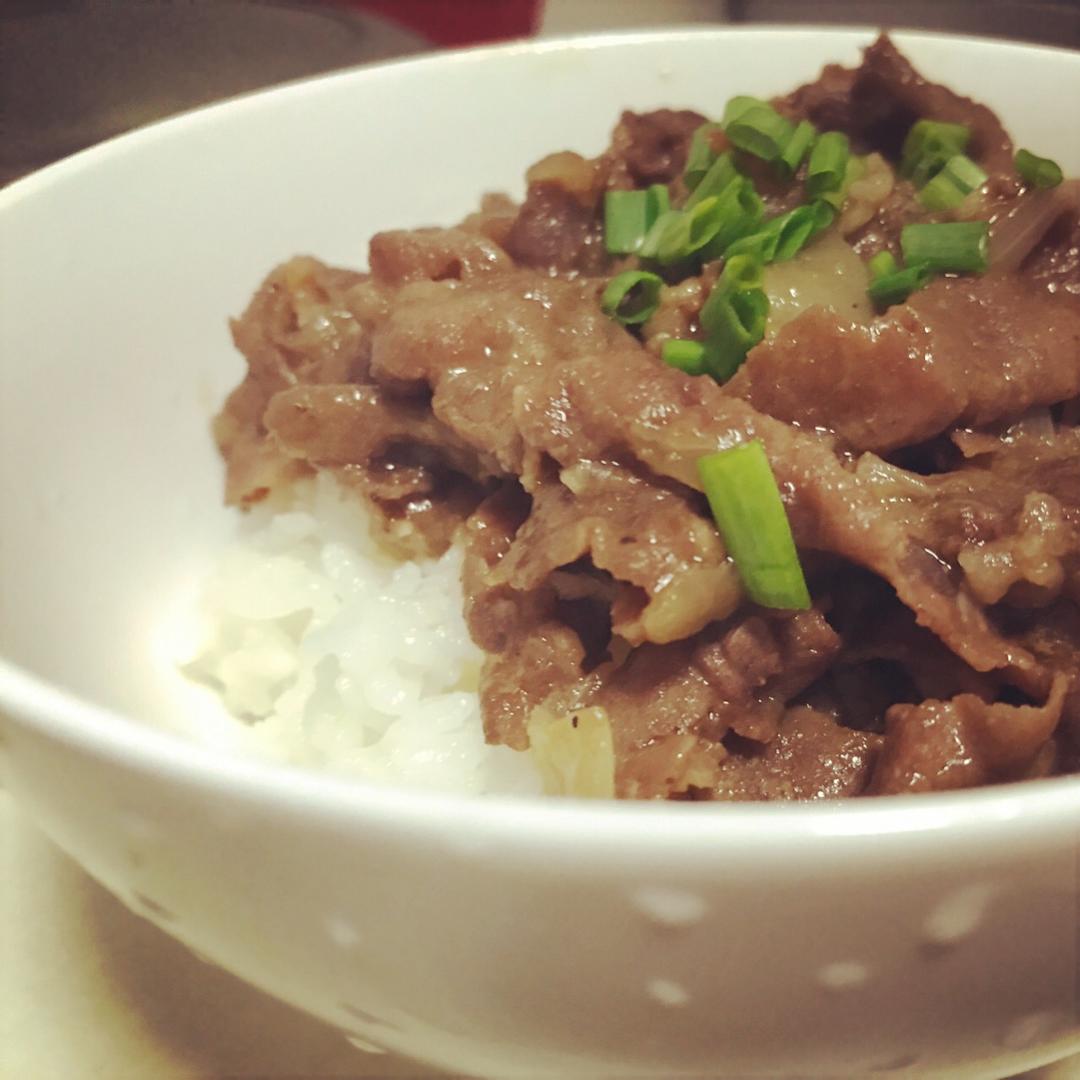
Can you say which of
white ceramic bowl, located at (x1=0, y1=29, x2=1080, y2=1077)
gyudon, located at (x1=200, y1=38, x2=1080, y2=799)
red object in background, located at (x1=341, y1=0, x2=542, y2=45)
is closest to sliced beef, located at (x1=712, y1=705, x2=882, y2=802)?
gyudon, located at (x1=200, y1=38, x2=1080, y2=799)

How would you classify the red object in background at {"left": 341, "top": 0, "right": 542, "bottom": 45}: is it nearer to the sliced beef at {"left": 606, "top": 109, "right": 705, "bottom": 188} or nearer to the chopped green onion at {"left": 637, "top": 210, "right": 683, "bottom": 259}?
the sliced beef at {"left": 606, "top": 109, "right": 705, "bottom": 188}

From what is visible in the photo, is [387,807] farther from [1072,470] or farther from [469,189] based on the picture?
[469,189]

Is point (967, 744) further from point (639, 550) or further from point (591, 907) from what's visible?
point (591, 907)

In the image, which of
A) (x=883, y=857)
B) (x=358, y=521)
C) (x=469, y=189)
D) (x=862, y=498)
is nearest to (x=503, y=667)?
(x=862, y=498)

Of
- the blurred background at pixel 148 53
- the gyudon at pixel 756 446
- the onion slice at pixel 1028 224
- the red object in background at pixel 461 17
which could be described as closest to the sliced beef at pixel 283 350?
the gyudon at pixel 756 446

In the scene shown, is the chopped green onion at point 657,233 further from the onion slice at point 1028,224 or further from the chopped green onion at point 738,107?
the onion slice at point 1028,224
